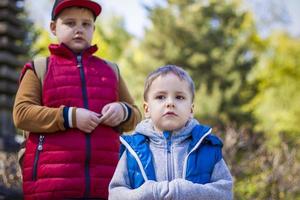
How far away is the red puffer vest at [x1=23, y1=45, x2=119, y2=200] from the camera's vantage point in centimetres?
277

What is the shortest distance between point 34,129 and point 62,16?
0.67 m

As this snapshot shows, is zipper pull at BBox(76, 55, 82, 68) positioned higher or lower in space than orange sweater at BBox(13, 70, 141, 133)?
higher

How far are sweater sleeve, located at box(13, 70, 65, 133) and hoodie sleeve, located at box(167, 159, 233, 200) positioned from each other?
0.82 m

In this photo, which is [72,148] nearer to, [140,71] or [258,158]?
[258,158]

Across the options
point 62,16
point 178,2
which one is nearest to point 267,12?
point 178,2

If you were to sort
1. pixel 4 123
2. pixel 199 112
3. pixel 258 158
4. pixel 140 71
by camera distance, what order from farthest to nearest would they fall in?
pixel 140 71
pixel 199 112
pixel 4 123
pixel 258 158

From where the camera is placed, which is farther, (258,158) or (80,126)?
(258,158)

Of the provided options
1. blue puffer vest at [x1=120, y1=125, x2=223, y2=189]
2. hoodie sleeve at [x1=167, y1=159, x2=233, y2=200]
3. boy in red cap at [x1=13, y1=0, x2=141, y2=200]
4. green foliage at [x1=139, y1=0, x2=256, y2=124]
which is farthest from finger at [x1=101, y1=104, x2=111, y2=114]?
green foliage at [x1=139, y1=0, x2=256, y2=124]

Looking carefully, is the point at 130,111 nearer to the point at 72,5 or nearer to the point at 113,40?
the point at 72,5

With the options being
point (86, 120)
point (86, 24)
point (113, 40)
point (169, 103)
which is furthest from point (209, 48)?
point (169, 103)

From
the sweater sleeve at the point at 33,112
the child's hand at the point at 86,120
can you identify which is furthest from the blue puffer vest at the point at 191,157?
the sweater sleeve at the point at 33,112

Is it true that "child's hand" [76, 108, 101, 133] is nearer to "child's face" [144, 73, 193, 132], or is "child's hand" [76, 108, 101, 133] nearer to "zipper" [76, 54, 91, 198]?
"zipper" [76, 54, 91, 198]

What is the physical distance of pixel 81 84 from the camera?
291 cm

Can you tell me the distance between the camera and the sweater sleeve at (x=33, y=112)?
278cm
